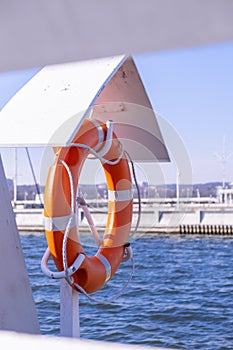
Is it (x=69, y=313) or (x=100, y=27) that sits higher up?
(x=100, y=27)

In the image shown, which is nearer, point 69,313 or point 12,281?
point 12,281

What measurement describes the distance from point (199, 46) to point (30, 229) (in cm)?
1801

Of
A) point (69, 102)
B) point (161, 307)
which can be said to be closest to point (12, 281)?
point (69, 102)

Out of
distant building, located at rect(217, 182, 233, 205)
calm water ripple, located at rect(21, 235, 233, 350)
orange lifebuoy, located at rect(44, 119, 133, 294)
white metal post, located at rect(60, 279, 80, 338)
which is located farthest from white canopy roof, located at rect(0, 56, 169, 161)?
distant building, located at rect(217, 182, 233, 205)

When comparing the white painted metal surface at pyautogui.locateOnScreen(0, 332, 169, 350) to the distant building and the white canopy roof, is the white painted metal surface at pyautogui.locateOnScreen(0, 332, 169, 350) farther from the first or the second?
the distant building

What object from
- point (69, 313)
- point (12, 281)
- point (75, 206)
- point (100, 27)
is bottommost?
point (69, 313)

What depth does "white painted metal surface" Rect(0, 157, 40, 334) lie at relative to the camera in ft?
4.38

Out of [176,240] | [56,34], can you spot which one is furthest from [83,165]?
[176,240]

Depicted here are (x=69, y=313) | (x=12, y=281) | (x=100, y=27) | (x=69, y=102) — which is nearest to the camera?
(x=100, y=27)

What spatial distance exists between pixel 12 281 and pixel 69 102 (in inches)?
24.3

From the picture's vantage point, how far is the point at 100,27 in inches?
28.2

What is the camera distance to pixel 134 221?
293 cm

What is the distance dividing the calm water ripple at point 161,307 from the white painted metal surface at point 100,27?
3261mm

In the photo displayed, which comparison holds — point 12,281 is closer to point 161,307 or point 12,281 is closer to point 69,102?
Result: point 69,102
